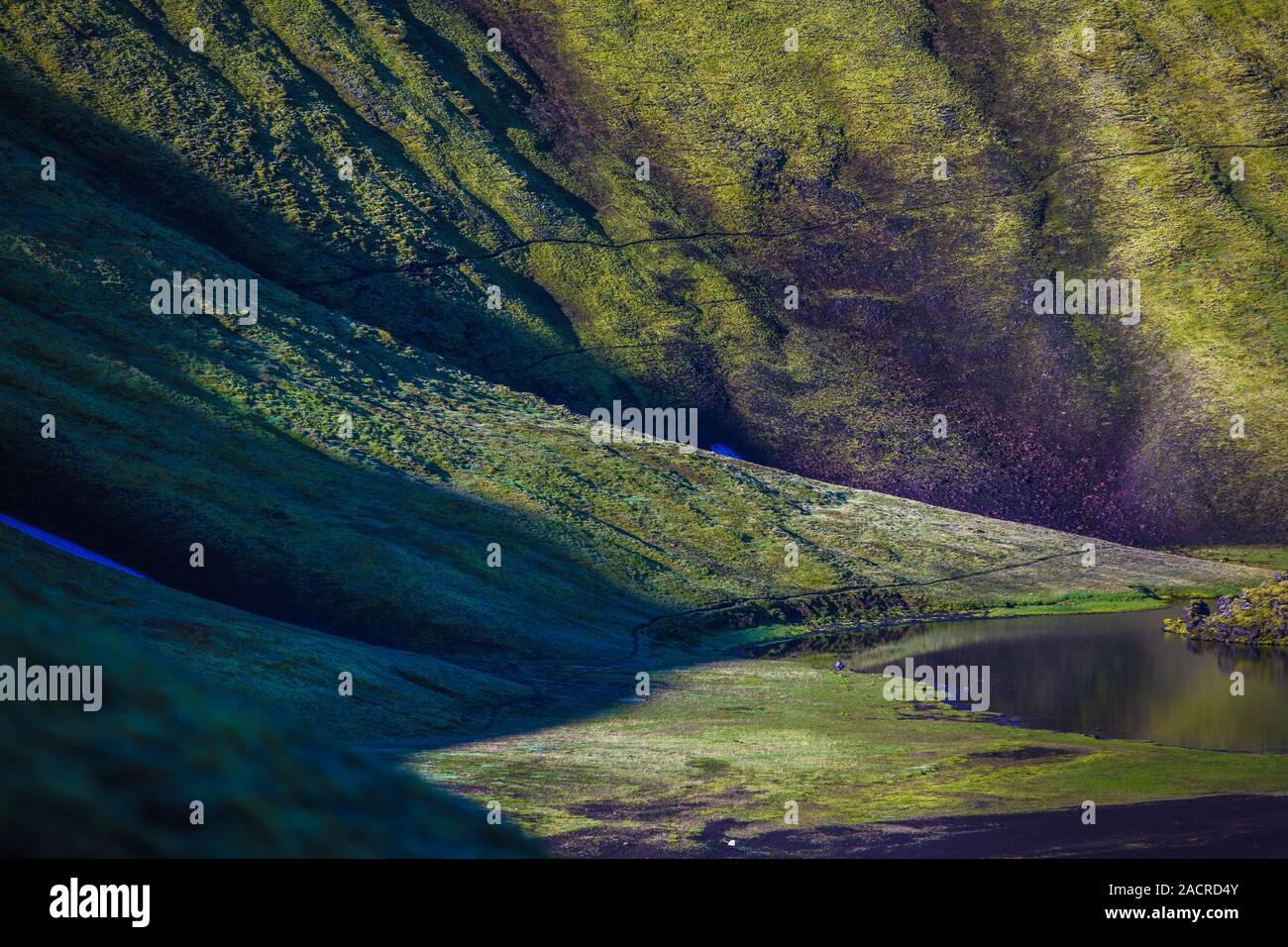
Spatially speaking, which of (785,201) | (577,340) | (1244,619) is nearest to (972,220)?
(785,201)

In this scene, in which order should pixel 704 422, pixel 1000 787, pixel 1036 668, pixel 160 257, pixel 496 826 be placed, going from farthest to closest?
pixel 704 422
pixel 160 257
pixel 1036 668
pixel 1000 787
pixel 496 826

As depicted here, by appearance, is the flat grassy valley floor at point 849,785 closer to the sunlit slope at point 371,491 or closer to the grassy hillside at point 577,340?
the grassy hillside at point 577,340

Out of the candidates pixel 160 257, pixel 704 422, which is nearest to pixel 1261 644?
pixel 704 422

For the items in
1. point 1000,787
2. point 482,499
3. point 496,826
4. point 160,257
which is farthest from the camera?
point 160,257

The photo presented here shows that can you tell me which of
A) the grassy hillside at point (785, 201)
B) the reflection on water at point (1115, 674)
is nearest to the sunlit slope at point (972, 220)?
the grassy hillside at point (785, 201)

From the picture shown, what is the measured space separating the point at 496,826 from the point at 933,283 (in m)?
123

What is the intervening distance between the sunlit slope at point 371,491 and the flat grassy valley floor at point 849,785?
14.2m

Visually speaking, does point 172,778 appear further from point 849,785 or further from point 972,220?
point 972,220

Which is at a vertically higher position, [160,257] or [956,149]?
[956,149]

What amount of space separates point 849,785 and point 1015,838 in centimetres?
604

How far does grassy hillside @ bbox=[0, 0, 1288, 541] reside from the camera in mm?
98500

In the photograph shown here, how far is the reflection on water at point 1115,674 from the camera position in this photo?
41.3 m

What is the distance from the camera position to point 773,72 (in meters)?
136
